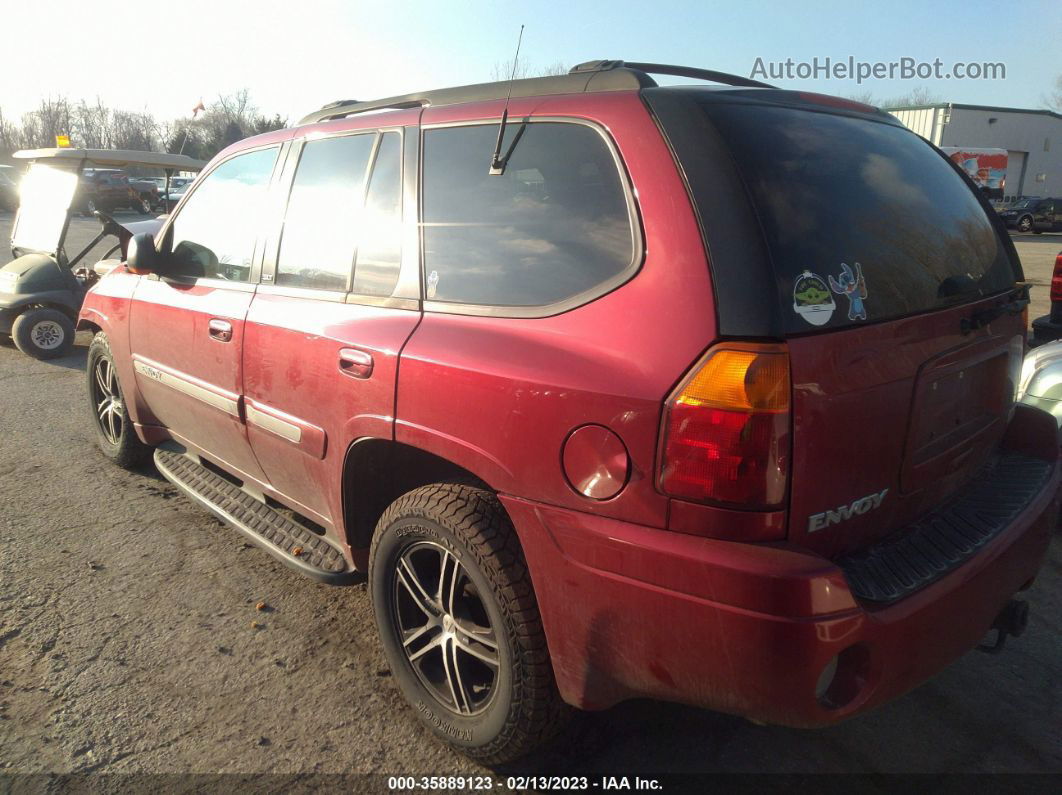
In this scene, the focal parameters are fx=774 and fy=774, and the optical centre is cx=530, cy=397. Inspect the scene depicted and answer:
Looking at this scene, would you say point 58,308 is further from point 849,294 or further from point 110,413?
point 849,294

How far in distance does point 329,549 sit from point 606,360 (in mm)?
1597

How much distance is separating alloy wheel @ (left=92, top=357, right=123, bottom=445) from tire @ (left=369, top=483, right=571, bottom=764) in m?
2.80

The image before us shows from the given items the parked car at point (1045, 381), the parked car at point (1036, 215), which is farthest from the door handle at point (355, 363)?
the parked car at point (1036, 215)

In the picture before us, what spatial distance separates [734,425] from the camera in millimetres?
1733

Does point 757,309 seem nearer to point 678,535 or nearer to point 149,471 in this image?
point 678,535

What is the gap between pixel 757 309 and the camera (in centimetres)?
175

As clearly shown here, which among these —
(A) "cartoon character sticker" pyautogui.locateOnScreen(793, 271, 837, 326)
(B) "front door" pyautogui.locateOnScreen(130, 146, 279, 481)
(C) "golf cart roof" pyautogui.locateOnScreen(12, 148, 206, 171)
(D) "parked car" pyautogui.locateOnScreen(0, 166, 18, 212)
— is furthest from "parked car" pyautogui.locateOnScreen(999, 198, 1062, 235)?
(D) "parked car" pyautogui.locateOnScreen(0, 166, 18, 212)

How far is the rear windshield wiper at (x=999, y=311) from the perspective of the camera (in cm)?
225

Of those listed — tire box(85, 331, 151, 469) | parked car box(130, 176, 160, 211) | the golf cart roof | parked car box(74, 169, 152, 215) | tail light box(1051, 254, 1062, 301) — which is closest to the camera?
tire box(85, 331, 151, 469)

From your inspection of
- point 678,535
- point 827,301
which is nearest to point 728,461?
point 678,535

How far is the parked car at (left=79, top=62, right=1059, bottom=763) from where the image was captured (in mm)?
1760

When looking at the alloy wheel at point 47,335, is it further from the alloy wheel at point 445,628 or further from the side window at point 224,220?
the alloy wheel at point 445,628

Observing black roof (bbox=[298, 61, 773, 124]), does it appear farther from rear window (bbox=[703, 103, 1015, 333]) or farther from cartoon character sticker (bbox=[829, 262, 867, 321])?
cartoon character sticker (bbox=[829, 262, 867, 321])

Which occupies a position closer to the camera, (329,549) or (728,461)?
(728,461)
